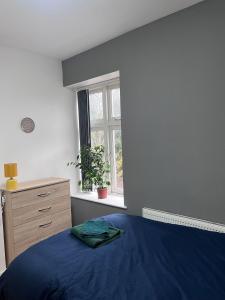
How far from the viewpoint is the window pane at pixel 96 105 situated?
342 cm

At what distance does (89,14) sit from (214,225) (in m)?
2.12

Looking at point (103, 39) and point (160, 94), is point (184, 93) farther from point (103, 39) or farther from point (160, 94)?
point (103, 39)

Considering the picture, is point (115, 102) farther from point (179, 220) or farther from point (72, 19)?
point (179, 220)

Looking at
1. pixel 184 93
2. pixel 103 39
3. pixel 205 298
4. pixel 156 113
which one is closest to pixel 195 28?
pixel 184 93

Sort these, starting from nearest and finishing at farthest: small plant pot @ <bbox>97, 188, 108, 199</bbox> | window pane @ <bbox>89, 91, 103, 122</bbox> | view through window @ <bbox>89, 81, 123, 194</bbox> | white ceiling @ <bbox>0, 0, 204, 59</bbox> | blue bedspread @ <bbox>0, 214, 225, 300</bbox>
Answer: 1. blue bedspread @ <bbox>0, 214, 225, 300</bbox>
2. white ceiling @ <bbox>0, 0, 204, 59</bbox>
3. small plant pot @ <bbox>97, 188, 108, 199</bbox>
4. view through window @ <bbox>89, 81, 123, 194</bbox>
5. window pane @ <bbox>89, 91, 103, 122</bbox>

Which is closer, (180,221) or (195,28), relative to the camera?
(195,28)

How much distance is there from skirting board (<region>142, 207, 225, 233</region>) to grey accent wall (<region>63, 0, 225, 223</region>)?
2.1 inches

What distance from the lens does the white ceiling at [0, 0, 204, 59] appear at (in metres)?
2.02

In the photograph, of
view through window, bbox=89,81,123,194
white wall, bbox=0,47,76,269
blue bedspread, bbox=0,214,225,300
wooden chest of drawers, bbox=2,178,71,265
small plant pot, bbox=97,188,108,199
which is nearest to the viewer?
blue bedspread, bbox=0,214,225,300

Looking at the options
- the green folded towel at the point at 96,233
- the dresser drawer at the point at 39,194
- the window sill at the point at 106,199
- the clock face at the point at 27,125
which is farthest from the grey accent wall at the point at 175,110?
the clock face at the point at 27,125

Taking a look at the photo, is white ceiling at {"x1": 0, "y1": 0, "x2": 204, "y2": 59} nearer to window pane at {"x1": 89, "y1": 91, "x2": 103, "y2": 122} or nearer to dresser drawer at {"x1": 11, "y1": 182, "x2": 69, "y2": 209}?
window pane at {"x1": 89, "y1": 91, "x2": 103, "y2": 122}

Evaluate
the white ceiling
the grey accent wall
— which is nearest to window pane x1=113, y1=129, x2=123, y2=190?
the grey accent wall

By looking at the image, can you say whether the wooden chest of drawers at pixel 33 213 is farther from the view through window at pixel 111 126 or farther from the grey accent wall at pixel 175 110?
the grey accent wall at pixel 175 110

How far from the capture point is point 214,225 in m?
2.10
